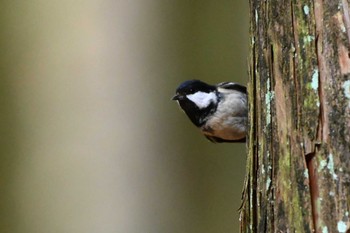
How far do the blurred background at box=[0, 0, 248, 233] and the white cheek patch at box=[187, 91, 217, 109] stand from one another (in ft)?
1.56

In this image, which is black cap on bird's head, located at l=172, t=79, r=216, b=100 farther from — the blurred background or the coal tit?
the blurred background

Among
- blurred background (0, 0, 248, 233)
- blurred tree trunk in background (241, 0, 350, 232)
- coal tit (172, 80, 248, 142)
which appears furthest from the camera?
blurred background (0, 0, 248, 233)

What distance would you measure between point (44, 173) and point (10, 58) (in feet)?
1.66

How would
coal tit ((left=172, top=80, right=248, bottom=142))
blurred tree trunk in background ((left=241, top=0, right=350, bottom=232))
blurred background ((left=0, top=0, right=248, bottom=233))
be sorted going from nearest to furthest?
blurred tree trunk in background ((left=241, top=0, right=350, bottom=232)) → coal tit ((left=172, top=80, right=248, bottom=142)) → blurred background ((left=0, top=0, right=248, bottom=233))

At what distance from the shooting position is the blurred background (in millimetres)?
2297

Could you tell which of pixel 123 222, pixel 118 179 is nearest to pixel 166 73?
pixel 118 179

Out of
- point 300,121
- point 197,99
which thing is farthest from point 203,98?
point 300,121

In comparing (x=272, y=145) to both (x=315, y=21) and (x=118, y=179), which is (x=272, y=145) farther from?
(x=118, y=179)

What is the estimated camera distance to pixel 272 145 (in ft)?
3.44

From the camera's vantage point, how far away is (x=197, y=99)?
187cm

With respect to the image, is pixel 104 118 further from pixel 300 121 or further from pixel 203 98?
pixel 300 121

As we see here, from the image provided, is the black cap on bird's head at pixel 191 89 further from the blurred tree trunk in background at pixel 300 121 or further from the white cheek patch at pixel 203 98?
the blurred tree trunk in background at pixel 300 121

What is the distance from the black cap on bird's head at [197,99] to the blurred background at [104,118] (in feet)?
1.45

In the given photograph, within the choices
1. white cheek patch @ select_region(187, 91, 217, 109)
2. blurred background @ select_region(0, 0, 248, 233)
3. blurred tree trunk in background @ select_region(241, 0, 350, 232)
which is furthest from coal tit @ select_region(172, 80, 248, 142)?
blurred tree trunk in background @ select_region(241, 0, 350, 232)
